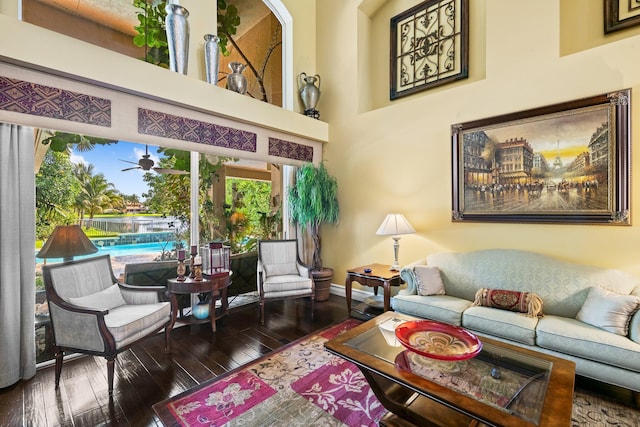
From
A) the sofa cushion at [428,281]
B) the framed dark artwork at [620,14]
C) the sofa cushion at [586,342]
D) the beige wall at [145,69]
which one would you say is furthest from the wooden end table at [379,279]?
the framed dark artwork at [620,14]

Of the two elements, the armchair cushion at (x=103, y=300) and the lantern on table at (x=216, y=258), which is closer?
the armchair cushion at (x=103, y=300)

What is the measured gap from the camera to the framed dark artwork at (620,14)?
2736mm

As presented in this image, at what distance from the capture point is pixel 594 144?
2705mm

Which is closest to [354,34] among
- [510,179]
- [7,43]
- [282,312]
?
[510,179]

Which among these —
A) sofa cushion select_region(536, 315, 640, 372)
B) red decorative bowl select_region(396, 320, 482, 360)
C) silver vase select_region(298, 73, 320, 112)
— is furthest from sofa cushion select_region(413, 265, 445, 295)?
silver vase select_region(298, 73, 320, 112)

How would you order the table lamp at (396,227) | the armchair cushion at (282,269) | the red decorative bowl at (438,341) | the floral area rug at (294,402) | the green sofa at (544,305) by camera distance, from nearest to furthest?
1. the red decorative bowl at (438,341)
2. the floral area rug at (294,402)
3. the green sofa at (544,305)
4. the table lamp at (396,227)
5. the armchair cushion at (282,269)

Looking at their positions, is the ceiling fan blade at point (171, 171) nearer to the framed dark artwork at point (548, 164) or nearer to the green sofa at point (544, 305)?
the green sofa at point (544, 305)

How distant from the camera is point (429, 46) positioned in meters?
4.01

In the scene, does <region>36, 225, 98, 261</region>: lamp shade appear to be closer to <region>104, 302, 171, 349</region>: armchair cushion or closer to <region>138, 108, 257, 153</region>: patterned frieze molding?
<region>104, 302, 171, 349</region>: armchair cushion

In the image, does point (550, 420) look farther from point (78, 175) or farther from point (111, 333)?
point (78, 175)

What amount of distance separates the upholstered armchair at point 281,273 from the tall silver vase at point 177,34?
2.44 meters

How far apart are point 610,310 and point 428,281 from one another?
4.75 feet

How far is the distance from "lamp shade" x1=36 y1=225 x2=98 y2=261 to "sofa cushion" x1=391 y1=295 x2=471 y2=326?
322 cm

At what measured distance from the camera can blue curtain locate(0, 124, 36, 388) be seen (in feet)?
7.45
